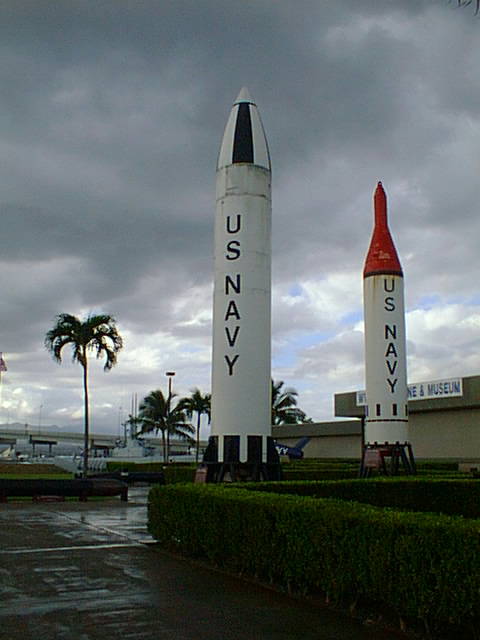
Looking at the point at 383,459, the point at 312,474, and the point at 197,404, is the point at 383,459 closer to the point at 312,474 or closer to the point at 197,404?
the point at 312,474

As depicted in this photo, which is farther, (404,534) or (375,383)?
(375,383)

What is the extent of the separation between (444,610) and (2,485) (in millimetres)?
20758

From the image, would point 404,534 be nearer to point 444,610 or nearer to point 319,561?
point 444,610

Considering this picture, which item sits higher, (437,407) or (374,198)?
(374,198)

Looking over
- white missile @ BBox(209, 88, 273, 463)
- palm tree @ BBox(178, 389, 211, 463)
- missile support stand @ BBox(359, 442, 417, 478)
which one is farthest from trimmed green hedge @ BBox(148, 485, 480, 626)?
palm tree @ BBox(178, 389, 211, 463)

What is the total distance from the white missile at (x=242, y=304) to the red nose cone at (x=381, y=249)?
12037mm

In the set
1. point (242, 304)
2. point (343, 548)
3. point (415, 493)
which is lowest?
point (415, 493)

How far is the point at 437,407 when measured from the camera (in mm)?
41562

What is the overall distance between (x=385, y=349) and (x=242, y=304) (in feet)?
42.6

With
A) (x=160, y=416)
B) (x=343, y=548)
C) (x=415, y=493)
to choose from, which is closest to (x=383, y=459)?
(x=415, y=493)

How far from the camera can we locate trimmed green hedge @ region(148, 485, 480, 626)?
6859mm

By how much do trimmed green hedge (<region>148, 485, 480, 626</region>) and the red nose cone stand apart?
1993 cm

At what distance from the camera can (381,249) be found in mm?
30641

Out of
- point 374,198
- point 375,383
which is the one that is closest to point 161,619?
point 375,383
